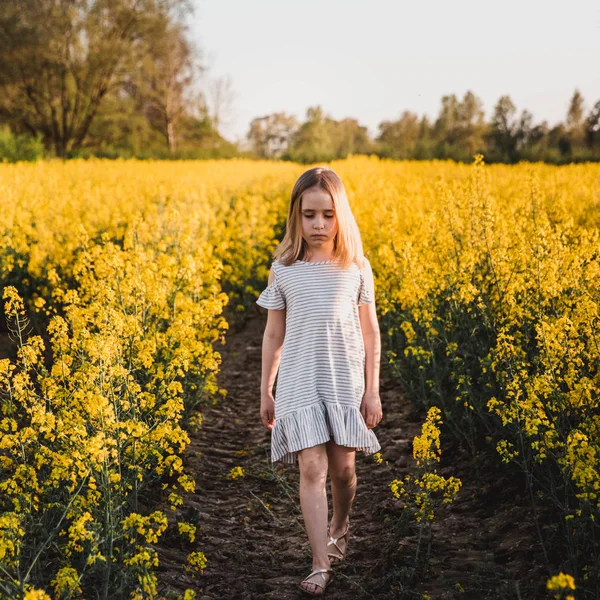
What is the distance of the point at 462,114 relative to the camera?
40.0 meters

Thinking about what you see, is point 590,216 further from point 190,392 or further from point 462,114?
point 462,114

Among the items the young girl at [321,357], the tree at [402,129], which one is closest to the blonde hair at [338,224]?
the young girl at [321,357]

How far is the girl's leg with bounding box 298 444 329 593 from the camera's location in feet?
10.4

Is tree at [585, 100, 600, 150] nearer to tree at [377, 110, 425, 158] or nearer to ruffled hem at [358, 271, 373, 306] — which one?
tree at [377, 110, 425, 158]

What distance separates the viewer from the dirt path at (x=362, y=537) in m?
3.33

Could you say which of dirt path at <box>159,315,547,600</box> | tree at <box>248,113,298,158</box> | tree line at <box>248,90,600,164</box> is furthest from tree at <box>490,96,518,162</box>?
tree at <box>248,113,298,158</box>

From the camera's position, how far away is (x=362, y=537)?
4.05 meters

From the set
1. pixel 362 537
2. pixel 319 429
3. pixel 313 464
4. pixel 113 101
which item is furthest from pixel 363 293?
pixel 113 101

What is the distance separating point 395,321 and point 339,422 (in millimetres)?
2936

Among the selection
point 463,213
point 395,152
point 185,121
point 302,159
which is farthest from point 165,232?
point 185,121

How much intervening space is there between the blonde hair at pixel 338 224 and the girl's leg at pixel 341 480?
919 millimetres

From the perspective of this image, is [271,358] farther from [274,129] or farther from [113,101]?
[274,129]

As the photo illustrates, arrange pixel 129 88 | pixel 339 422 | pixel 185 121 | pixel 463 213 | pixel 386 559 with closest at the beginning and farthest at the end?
pixel 339 422 < pixel 386 559 < pixel 463 213 < pixel 129 88 < pixel 185 121

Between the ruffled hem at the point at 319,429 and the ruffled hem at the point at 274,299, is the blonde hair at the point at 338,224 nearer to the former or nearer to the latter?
the ruffled hem at the point at 274,299
